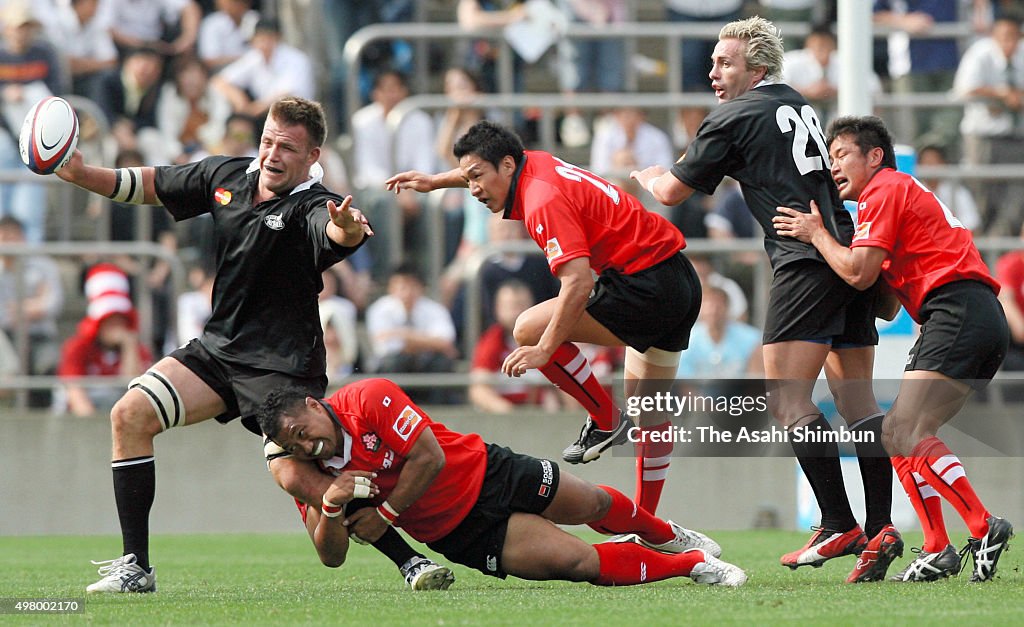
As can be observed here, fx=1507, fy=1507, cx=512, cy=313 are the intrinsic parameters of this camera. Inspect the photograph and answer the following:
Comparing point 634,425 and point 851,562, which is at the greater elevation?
point 634,425

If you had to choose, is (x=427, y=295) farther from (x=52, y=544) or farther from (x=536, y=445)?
(x=52, y=544)

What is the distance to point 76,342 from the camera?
37.9ft

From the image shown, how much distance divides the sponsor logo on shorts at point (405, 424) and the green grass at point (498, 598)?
0.69 meters

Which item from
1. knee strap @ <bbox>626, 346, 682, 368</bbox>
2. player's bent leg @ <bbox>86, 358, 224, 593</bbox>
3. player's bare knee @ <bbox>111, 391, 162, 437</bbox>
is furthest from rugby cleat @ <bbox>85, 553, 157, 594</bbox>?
knee strap @ <bbox>626, 346, 682, 368</bbox>

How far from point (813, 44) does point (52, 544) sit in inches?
315

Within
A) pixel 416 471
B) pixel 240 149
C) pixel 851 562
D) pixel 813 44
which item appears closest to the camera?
pixel 416 471

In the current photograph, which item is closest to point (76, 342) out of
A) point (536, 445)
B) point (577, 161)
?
point (536, 445)

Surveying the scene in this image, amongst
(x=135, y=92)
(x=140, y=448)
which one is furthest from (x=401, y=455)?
(x=135, y=92)

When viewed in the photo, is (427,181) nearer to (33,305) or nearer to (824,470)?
(824,470)

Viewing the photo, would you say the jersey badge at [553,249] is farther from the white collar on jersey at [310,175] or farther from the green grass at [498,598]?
the green grass at [498,598]

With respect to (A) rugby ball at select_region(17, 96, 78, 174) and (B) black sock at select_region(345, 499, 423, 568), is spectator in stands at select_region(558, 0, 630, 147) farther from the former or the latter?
(B) black sock at select_region(345, 499, 423, 568)

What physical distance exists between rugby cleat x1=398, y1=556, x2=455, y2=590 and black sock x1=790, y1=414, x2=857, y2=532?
1.74m

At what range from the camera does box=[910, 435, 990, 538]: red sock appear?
6.71 metres

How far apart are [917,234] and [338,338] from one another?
575 cm
